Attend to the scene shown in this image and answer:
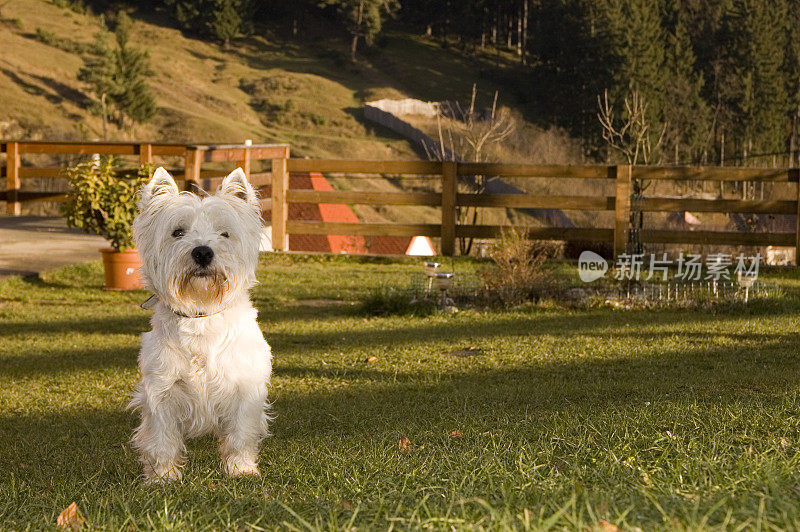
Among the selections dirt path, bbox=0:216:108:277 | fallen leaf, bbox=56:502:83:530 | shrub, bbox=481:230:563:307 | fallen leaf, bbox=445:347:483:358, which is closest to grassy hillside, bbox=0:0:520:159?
dirt path, bbox=0:216:108:277

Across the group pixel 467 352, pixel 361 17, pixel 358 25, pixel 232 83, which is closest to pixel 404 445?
pixel 467 352

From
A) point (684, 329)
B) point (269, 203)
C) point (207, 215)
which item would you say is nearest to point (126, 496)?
point (207, 215)

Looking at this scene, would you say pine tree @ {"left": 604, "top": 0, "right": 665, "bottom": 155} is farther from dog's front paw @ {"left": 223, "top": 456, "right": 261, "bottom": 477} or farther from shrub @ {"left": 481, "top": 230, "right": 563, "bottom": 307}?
dog's front paw @ {"left": 223, "top": 456, "right": 261, "bottom": 477}

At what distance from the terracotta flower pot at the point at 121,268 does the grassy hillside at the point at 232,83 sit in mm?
47436

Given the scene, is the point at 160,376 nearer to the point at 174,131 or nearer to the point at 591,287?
the point at 591,287

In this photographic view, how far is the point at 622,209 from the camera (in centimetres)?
1633

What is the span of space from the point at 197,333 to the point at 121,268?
27.0ft

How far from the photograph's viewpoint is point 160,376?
15.8 feet

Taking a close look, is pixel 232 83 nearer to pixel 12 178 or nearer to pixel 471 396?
pixel 12 178

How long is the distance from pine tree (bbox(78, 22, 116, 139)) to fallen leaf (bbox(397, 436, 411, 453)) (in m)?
64.2

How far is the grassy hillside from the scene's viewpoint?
6981cm

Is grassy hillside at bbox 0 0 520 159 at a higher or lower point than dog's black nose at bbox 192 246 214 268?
higher

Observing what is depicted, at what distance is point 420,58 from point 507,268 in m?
98.3

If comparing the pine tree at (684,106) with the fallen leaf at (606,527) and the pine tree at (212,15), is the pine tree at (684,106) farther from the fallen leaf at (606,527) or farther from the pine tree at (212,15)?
the fallen leaf at (606,527)
